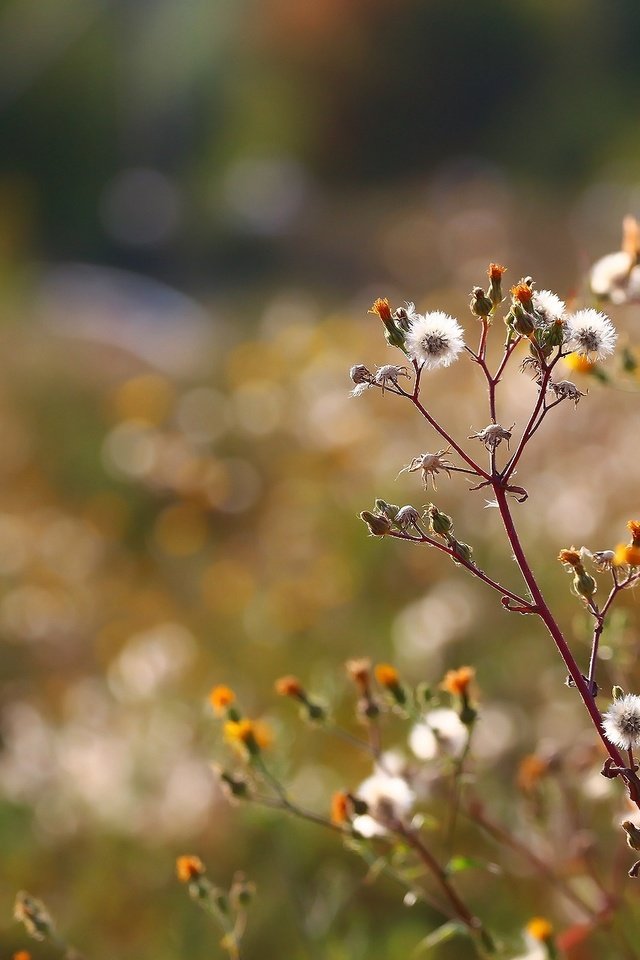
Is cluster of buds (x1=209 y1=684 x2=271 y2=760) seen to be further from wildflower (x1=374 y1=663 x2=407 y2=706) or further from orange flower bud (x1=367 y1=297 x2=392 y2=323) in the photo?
orange flower bud (x1=367 y1=297 x2=392 y2=323)

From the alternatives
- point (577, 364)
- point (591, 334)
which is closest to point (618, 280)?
point (577, 364)

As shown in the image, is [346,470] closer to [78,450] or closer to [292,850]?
[78,450]

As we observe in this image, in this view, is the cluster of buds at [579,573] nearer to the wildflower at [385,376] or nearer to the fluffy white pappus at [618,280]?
the wildflower at [385,376]

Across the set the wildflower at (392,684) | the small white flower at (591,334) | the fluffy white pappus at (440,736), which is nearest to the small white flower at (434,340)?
the small white flower at (591,334)

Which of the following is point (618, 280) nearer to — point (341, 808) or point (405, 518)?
point (405, 518)

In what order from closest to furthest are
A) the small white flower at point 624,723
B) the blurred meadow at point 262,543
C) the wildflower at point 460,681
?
the small white flower at point 624,723
the wildflower at point 460,681
the blurred meadow at point 262,543

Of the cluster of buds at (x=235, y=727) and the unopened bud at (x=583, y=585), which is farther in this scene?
the cluster of buds at (x=235, y=727)
